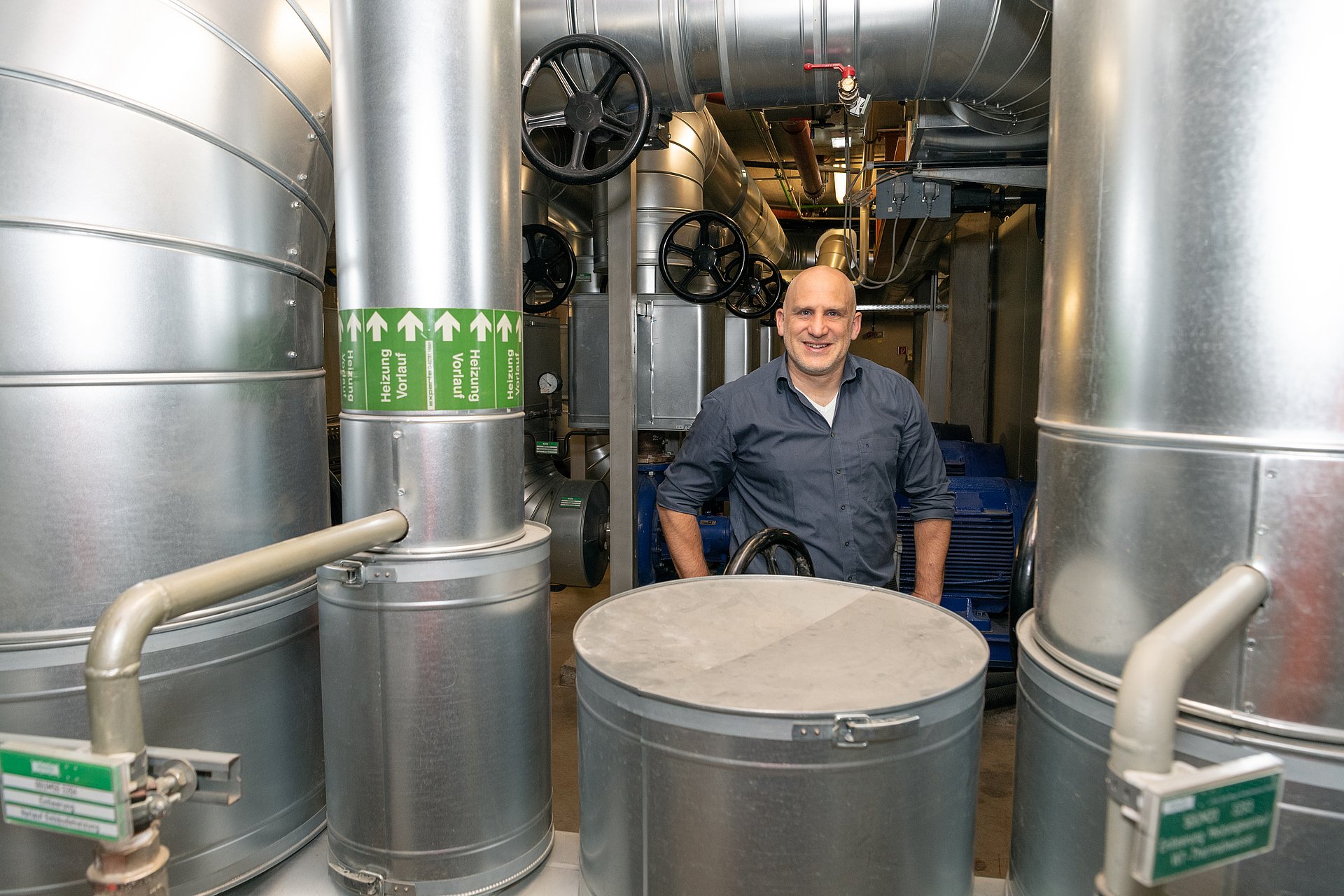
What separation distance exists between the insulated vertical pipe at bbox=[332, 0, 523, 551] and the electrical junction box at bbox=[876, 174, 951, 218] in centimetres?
171

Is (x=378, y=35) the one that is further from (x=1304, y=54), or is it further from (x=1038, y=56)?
(x=1038, y=56)

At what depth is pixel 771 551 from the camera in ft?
5.33

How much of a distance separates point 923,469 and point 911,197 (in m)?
1.15

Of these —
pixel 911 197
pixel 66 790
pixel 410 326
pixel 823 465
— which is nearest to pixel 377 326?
pixel 410 326

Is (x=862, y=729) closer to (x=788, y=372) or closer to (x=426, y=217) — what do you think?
(x=426, y=217)

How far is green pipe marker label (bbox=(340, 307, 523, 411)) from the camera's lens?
107 cm

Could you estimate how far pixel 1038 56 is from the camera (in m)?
1.80

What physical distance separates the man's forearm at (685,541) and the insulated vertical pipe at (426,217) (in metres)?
0.74

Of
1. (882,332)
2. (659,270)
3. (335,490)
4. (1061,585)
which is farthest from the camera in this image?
(882,332)

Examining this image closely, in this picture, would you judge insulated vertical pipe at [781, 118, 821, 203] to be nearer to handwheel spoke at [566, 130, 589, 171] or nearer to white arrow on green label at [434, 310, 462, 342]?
handwheel spoke at [566, 130, 589, 171]

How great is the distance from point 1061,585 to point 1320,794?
270mm

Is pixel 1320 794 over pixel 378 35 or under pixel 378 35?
under

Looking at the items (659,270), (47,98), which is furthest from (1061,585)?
(659,270)

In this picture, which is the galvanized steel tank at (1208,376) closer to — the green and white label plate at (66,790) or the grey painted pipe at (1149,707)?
the grey painted pipe at (1149,707)
